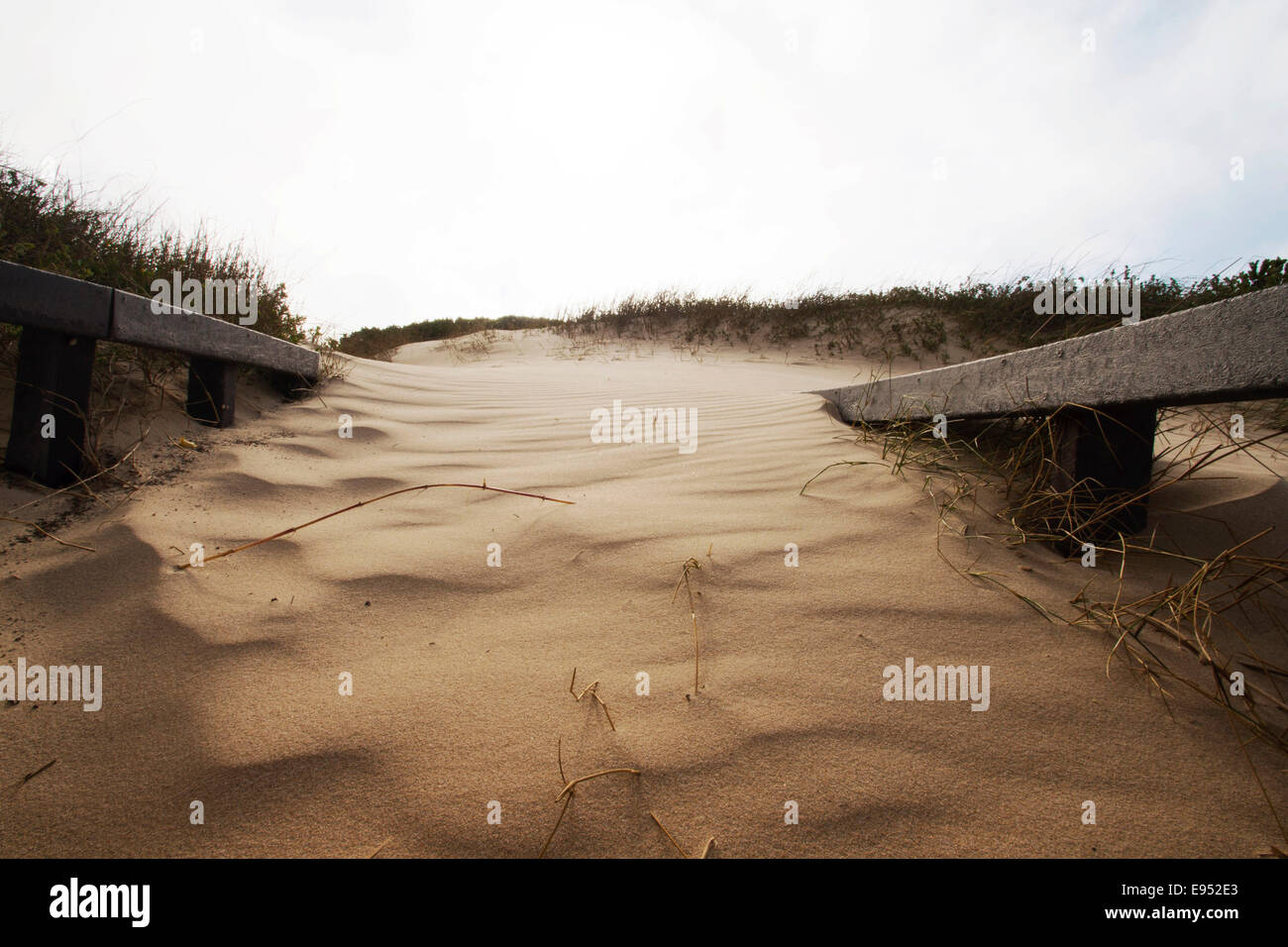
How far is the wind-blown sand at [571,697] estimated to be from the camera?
3.38ft

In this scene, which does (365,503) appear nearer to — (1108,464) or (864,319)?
(1108,464)

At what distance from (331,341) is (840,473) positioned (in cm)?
454

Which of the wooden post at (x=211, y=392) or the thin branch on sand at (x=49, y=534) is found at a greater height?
the wooden post at (x=211, y=392)

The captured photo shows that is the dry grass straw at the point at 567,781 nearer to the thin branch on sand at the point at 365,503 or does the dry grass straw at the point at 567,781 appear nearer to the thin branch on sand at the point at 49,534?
the thin branch on sand at the point at 365,503

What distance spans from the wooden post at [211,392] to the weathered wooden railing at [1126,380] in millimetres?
3410

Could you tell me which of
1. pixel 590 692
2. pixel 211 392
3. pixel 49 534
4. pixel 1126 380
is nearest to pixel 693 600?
pixel 590 692

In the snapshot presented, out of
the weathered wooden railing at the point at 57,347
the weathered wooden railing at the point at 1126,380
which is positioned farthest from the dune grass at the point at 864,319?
the weathered wooden railing at the point at 57,347

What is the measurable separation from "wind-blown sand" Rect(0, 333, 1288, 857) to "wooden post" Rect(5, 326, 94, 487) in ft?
0.58

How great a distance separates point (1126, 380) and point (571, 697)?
5.88 feet

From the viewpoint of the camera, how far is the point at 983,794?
3.56 feet

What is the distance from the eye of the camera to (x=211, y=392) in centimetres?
284

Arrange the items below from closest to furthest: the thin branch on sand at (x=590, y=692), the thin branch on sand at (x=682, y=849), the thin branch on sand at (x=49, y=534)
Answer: the thin branch on sand at (x=682, y=849) → the thin branch on sand at (x=590, y=692) → the thin branch on sand at (x=49, y=534)

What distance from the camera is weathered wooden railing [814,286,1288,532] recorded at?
4.32 ft
